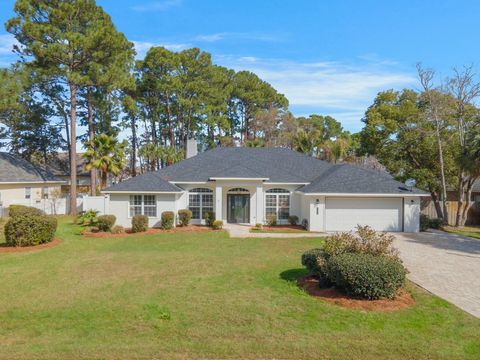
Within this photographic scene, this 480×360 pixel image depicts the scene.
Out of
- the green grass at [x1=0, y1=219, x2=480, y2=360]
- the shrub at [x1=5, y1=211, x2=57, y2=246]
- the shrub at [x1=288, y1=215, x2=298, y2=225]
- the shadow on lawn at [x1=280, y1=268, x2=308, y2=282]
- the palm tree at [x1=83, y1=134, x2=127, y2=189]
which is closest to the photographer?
the green grass at [x1=0, y1=219, x2=480, y2=360]

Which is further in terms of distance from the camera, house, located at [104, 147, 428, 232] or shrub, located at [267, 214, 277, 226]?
shrub, located at [267, 214, 277, 226]

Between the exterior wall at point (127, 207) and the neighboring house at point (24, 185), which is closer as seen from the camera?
the exterior wall at point (127, 207)

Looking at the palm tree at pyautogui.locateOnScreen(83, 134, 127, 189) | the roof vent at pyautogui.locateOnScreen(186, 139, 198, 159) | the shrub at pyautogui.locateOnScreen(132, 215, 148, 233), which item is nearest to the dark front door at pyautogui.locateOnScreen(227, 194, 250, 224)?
the shrub at pyautogui.locateOnScreen(132, 215, 148, 233)

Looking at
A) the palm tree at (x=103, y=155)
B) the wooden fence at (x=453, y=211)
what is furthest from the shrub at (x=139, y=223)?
the wooden fence at (x=453, y=211)

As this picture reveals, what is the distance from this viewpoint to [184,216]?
76.8 feet

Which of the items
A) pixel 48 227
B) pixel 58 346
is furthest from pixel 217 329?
pixel 48 227

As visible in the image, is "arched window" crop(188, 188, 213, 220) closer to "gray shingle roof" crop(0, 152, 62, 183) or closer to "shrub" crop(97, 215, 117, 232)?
A: "shrub" crop(97, 215, 117, 232)

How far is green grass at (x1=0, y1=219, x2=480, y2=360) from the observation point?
22.0ft

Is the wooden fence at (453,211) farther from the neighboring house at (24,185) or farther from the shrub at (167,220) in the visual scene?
the neighboring house at (24,185)

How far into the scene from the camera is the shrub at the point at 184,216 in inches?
922

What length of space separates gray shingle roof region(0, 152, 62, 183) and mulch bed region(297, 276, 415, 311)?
27.8m

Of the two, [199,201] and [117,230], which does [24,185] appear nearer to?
[117,230]

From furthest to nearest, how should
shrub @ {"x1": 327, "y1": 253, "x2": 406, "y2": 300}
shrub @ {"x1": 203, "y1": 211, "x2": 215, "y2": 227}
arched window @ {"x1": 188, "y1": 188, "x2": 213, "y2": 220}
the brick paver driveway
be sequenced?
1. arched window @ {"x1": 188, "y1": 188, "x2": 213, "y2": 220}
2. shrub @ {"x1": 203, "y1": 211, "x2": 215, "y2": 227}
3. the brick paver driveway
4. shrub @ {"x1": 327, "y1": 253, "x2": 406, "y2": 300}

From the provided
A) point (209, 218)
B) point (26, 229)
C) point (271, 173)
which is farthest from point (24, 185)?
point (271, 173)
